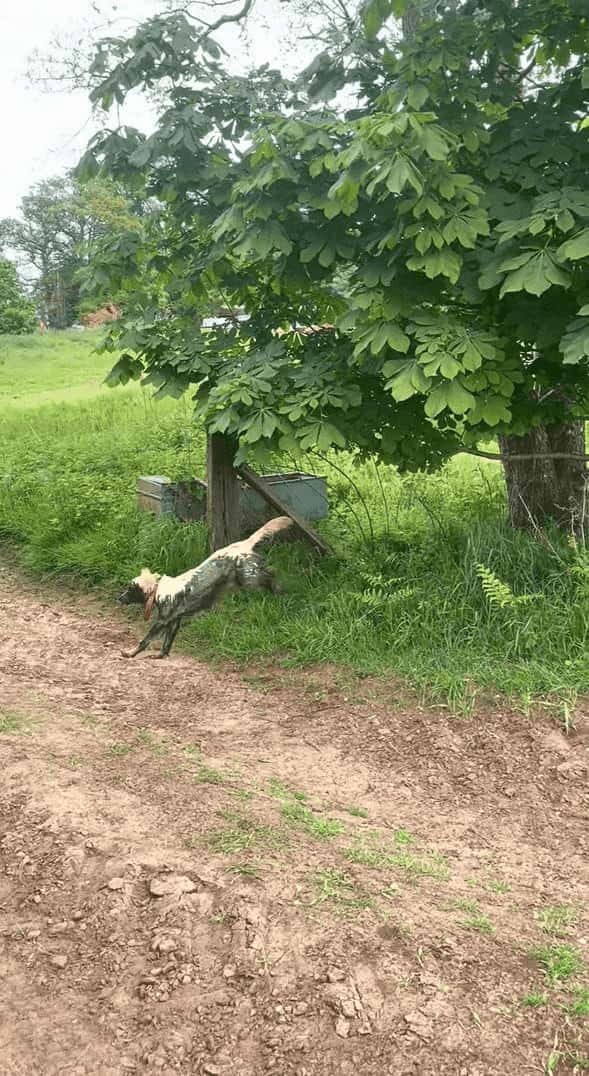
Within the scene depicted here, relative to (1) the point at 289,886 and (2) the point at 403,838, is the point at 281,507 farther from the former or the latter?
(1) the point at 289,886

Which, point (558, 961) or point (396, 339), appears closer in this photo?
point (558, 961)

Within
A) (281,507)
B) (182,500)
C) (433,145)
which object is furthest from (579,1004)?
(182,500)

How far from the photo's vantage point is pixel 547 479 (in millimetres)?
5629

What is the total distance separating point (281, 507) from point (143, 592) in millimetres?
1044

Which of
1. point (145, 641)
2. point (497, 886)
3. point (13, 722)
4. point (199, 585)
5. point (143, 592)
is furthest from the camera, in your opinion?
point (143, 592)

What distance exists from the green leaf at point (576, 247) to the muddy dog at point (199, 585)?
2700 mm

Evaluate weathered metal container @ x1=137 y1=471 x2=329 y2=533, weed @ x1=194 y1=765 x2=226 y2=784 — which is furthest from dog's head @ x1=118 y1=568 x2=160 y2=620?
weed @ x1=194 y1=765 x2=226 y2=784

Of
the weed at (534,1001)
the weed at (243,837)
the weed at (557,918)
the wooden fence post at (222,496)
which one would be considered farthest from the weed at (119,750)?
the wooden fence post at (222,496)

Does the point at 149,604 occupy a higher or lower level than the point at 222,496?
lower

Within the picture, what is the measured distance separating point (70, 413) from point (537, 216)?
9932 mm

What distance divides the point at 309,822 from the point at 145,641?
2.06 meters

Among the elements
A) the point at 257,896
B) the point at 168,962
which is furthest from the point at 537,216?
the point at 168,962

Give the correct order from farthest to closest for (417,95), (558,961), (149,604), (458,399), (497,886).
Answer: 1. (149,604)
2. (417,95)
3. (458,399)
4. (497,886)
5. (558,961)

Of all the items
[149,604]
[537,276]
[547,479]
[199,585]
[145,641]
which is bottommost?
[145,641]
